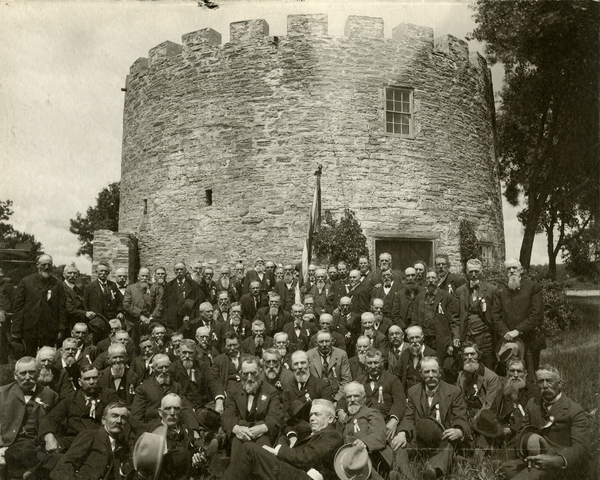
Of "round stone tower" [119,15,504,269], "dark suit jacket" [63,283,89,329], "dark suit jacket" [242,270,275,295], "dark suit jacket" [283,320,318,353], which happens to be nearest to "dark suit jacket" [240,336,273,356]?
"dark suit jacket" [283,320,318,353]

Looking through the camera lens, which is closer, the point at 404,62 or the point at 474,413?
the point at 474,413

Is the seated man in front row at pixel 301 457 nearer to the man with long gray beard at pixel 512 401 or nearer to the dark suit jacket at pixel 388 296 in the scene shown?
the man with long gray beard at pixel 512 401

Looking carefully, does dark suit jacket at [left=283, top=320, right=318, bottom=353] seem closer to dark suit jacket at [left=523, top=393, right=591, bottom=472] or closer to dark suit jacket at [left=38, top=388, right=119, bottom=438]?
dark suit jacket at [left=38, top=388, right=119, bottom=438]

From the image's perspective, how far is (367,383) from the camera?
646 centimetres

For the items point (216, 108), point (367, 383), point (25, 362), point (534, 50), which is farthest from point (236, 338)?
point (534, 50)

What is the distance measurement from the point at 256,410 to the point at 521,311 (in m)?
3.84

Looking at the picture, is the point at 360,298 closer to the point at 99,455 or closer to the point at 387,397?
the point at 387,397

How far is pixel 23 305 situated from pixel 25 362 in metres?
2.65

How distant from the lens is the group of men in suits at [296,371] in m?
5.14

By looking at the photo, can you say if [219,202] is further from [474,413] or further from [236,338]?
[474,413]

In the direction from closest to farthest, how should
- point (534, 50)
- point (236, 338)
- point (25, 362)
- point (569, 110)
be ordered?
1. point (25, 362)
2. point (236, 338)
3. point (534, 50)
4. point (569, 110)

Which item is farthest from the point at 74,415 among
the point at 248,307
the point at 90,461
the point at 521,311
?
the point at 521,311

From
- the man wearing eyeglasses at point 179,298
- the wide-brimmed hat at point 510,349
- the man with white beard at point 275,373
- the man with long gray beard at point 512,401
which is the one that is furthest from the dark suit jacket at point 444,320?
the man wearing eyeglasses at point 179,298

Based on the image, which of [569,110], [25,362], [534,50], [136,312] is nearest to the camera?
[25,362]
